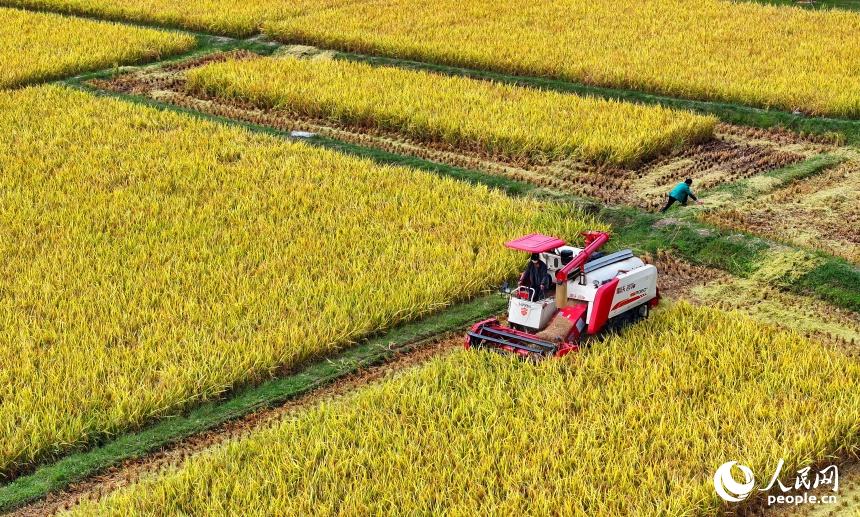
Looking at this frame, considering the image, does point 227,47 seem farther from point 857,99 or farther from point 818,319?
point 818,319

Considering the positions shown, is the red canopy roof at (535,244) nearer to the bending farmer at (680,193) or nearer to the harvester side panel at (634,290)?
the harvester side panel at (634,290)

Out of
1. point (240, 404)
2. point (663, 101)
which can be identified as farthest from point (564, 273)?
point (663, 101)

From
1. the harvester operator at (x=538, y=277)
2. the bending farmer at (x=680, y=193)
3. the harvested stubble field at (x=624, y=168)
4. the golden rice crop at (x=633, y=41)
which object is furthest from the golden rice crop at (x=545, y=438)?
the golden rice crop at (x=633, y=41)

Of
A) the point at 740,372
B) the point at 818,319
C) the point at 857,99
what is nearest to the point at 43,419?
the point at 740,372

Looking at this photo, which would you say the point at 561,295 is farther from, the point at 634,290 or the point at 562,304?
the point at 634,290

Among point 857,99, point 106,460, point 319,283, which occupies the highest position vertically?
point 857,99

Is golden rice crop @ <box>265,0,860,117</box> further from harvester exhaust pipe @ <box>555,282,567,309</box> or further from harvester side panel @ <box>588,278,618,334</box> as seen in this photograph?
Answer: harvester exhaust pipe @ <box>555,282,567,309</box>
